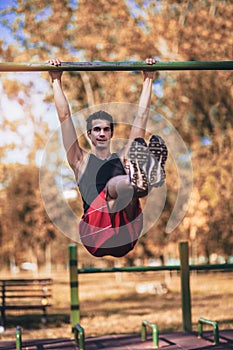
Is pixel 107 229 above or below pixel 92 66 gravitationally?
below

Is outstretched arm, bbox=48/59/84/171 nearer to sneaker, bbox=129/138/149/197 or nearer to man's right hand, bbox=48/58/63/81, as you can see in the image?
man's right hand, bbox=48/58/63/81

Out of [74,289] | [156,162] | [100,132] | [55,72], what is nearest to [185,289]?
[74,289]

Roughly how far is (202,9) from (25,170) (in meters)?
6.72

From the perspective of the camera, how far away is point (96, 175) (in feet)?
14.7

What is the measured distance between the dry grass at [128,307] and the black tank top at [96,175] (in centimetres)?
498

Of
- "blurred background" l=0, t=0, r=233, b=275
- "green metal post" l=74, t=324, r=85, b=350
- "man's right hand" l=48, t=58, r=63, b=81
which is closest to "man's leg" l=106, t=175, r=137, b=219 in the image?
"man's right hand" l=48, t=58, r=63, b=81

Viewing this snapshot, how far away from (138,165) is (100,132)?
79 cm

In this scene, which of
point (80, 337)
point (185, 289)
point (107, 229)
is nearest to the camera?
point (107, 229)

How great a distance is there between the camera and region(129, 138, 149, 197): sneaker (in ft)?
12.3

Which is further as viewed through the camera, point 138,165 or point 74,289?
point 74,289

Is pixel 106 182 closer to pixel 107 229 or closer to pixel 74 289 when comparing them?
pixel 107 229

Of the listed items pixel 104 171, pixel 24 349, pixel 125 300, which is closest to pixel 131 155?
pixel 104 171

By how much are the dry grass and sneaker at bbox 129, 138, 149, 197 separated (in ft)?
18.7

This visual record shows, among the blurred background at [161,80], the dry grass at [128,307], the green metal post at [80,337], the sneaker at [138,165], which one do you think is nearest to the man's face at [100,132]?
the sneaker at [138,165]
